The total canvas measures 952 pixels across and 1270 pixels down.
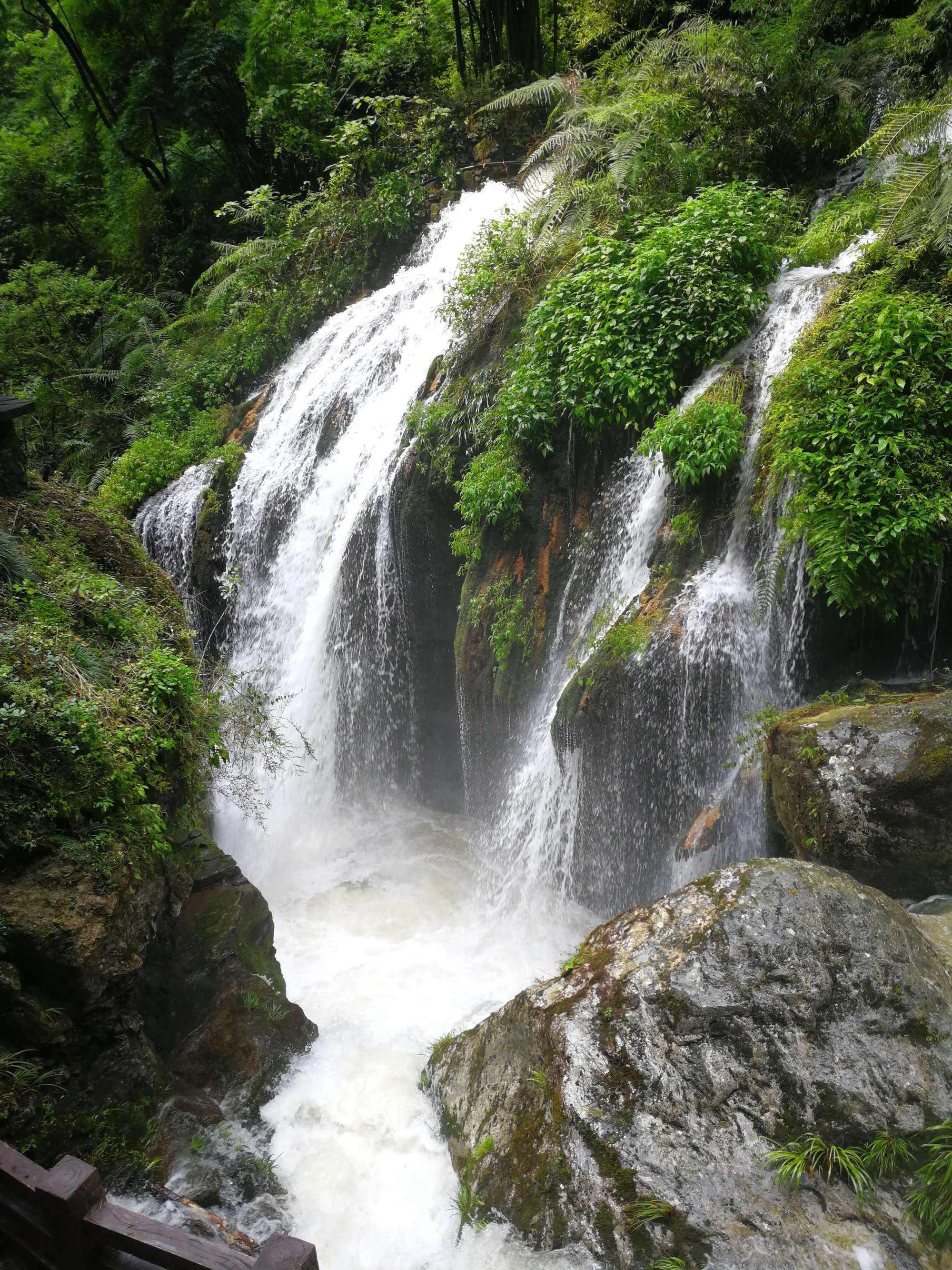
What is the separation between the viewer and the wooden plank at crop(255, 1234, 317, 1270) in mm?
2189

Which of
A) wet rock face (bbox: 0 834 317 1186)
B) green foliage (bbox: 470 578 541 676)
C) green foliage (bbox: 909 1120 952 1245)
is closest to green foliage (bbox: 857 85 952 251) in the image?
green foliage (bbox: 470 578 541 676)

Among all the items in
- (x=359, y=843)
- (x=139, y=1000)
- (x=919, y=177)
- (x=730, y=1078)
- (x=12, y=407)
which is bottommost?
(x=359, y=843)

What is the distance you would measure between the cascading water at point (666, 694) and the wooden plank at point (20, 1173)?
4316 mm

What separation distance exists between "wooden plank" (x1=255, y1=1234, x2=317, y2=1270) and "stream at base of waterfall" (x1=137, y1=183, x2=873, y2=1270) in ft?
5.76

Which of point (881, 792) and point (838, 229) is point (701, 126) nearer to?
point (838, 229)

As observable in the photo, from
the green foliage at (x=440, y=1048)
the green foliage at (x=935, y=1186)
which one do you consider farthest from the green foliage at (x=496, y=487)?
the green foliage at (x=935, y=1186)

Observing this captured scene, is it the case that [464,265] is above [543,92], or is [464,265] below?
below

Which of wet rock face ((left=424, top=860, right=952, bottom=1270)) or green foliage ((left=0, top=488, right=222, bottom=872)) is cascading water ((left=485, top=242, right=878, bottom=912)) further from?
green foliage ((left=0, top=488, right=222, bottom=872))

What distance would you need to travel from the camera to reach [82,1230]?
96.2 inches

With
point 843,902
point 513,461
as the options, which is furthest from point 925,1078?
point 513,461

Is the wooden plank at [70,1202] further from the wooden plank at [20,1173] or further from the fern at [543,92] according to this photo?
the fern at [543,92]

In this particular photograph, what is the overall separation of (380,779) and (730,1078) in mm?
6796

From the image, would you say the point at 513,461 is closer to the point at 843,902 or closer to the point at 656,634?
the point at 656,634

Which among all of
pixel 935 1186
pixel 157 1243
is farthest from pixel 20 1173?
pixel 935 1186
